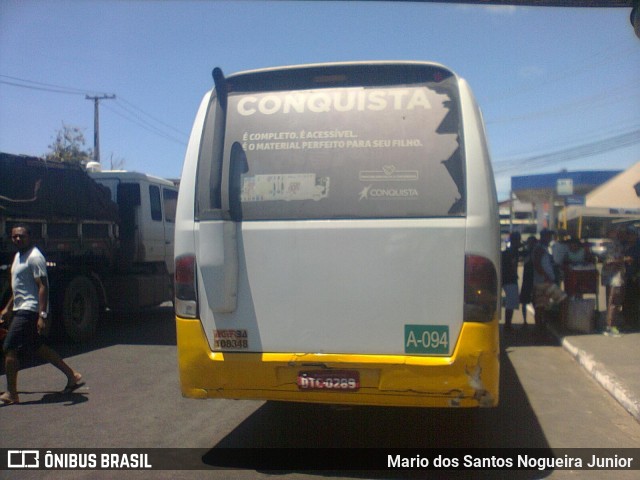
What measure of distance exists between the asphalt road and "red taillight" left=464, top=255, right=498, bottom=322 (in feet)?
4.20

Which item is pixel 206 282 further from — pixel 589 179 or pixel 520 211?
pixel 520 211

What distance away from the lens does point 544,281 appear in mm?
9773

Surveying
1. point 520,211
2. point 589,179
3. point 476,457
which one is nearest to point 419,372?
point 476,457

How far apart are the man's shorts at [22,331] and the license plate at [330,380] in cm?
348

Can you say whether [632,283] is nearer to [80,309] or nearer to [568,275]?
[568,275]

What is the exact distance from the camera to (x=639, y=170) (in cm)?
2448

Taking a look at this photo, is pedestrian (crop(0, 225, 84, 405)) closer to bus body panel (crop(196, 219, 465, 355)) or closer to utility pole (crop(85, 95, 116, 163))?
bus body panel (crop(196, 219, 465, 355))

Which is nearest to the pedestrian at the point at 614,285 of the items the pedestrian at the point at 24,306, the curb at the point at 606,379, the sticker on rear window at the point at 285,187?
the curb at the point at 606,379

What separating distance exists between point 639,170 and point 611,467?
22.9m

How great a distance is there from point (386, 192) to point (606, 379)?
14.2ft

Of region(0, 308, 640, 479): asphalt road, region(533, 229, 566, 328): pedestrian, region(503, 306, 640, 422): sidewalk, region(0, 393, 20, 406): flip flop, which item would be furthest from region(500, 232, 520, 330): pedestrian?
region(0, 393, 20, 406): flip flop

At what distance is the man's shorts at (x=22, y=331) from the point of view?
6145 millimetres

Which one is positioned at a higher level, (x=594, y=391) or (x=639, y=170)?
(x=639, y=170)

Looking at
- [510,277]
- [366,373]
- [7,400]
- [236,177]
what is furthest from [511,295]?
[7,400]
